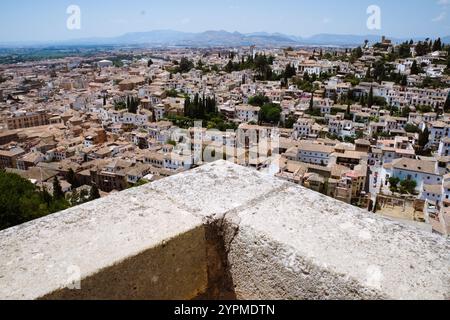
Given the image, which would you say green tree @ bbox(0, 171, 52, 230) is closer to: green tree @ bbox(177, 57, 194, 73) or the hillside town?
the hillside town

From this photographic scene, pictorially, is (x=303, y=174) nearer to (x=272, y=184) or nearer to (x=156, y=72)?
(x=272, y=184)

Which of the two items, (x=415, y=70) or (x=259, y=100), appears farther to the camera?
(x=415, y=70)

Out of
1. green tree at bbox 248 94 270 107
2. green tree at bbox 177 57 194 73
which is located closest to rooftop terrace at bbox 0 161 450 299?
green tree at bbox 248 94 270 107

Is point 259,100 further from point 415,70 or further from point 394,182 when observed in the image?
point 415,70

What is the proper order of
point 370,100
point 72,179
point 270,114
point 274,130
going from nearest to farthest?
point 72,179 → point 274,130 → point 270,114 → point 370,100

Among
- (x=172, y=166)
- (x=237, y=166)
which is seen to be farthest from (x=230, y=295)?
(x=172, y=166)

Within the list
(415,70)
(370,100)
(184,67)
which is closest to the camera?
(370,100)

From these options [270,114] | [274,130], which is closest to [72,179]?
[274,130]

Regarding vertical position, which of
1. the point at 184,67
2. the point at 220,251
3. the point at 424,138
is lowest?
the point at 424,138
